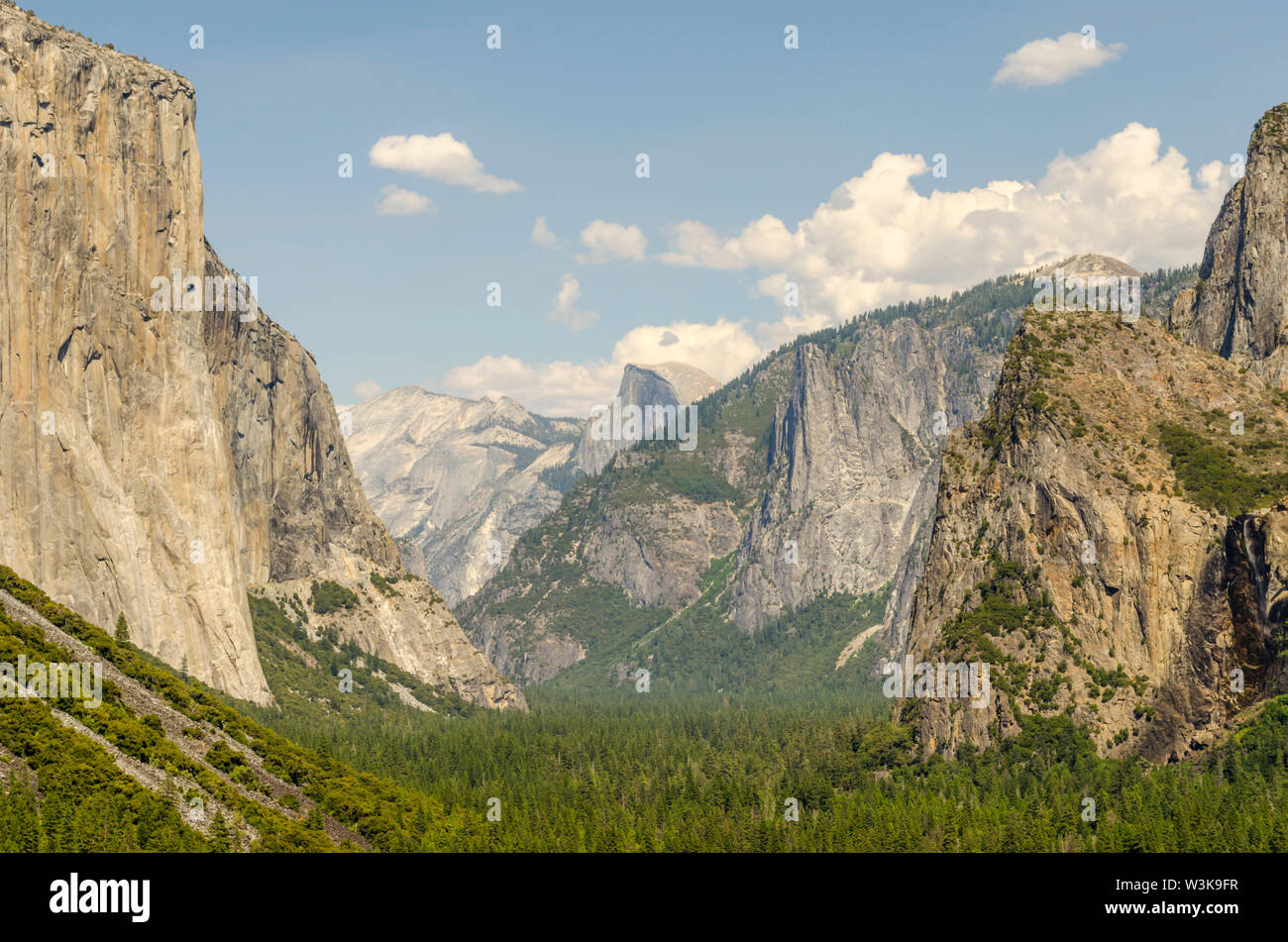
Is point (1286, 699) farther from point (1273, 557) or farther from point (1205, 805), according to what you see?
point (1205, 805)

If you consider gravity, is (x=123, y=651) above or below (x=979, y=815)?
above
